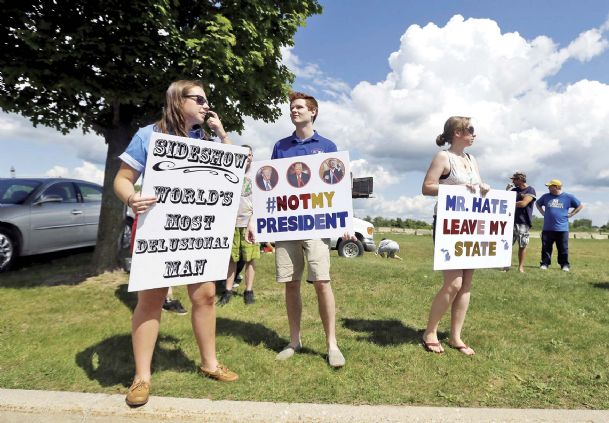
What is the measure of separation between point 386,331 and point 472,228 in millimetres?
1465

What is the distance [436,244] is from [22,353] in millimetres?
3918

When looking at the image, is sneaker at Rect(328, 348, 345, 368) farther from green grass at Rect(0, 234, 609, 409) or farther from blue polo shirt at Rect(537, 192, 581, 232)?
blue polo shirt at Rect(537, 192, 581, 232)

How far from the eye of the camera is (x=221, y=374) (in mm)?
3102

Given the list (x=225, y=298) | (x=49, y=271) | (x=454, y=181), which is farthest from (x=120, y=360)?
(x=49, y=271)

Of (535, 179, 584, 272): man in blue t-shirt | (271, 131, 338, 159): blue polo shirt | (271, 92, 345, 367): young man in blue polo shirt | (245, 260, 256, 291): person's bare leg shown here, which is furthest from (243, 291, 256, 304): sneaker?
(535, 179, 584, 272): man in blue t-shirt

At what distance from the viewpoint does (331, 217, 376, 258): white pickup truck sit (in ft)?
44.3

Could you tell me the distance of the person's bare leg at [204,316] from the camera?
3059mm

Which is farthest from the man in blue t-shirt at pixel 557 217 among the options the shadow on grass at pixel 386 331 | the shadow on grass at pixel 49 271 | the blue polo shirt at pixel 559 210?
the shadow on grass at pixel 49 271

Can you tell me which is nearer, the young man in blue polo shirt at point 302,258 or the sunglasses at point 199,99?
the sunglasses at point 199,99

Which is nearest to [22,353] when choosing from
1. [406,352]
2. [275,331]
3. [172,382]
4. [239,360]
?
[172,382]

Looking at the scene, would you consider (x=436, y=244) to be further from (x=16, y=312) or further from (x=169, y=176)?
(x=16, y=312)

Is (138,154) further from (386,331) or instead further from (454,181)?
(386,331)

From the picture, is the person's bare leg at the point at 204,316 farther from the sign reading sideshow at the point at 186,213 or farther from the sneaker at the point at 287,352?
the sneaker at the point at 287,352

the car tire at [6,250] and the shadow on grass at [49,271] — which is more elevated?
the car tire at [6,250]
